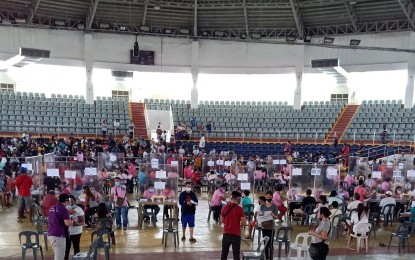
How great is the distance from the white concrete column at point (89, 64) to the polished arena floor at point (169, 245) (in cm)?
1877

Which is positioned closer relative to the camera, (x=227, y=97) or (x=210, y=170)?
(x=210, y=170)

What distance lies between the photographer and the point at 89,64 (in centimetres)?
3212

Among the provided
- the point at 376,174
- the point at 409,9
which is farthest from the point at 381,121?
the point at 376,174

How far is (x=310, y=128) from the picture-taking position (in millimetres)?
31094

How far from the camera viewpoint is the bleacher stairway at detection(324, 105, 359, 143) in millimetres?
30250

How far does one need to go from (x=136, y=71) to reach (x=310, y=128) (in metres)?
14.8

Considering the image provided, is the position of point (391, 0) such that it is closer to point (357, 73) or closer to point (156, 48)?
point (357, 73)

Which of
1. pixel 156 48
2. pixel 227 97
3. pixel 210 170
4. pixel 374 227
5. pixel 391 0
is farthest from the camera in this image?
pixel 227 97

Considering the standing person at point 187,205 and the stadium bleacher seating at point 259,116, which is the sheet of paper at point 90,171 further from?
the stadium bleacher seating at point 259,116

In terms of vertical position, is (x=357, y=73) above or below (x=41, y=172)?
above

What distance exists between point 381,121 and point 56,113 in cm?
2334

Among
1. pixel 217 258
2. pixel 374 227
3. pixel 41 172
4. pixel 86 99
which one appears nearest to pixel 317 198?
pixel 374 227

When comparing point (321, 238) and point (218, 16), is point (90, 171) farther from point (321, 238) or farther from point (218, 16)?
point (218, 16)

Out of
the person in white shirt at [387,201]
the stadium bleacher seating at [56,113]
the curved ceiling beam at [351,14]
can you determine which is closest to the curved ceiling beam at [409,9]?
the curved ceiling beam at [351,14]
